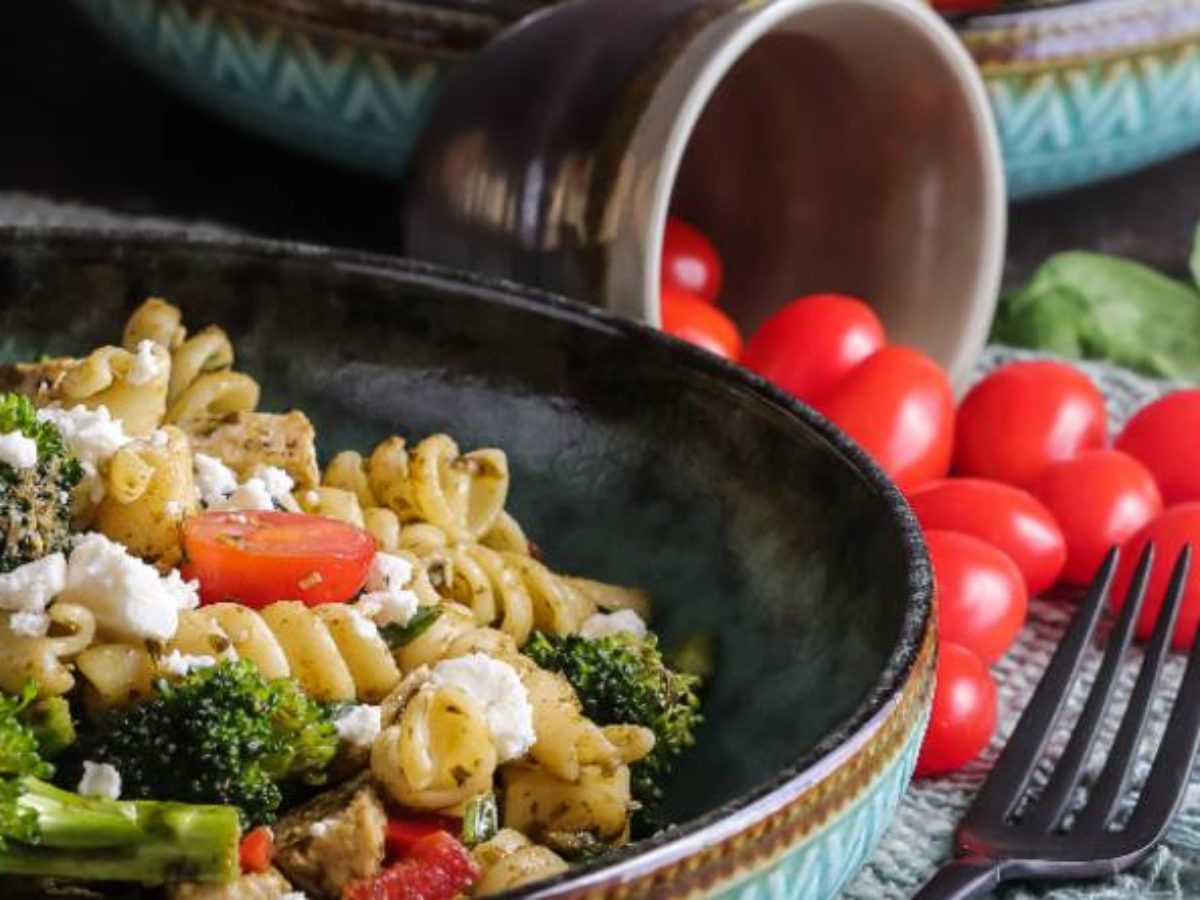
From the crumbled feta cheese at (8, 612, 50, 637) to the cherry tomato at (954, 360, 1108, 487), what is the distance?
1885mm

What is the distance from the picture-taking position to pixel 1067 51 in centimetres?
400

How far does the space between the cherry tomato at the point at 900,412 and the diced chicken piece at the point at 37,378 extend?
4.34ft

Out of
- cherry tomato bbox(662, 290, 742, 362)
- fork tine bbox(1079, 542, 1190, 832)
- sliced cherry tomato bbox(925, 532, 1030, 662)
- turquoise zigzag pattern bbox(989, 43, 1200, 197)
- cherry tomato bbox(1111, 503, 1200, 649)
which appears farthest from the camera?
turquoise zigzag pattern bbox(989, 43, 1200, 197)

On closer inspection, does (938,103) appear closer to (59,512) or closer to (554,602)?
(554,602)

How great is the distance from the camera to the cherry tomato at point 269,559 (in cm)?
215

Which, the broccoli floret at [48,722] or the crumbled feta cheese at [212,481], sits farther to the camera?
the crumbled feta cheese at [212,481]

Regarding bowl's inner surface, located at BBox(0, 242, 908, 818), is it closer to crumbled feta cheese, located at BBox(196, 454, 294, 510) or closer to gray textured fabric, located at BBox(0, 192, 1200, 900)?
gray textured fabric, located at BBox(0, 192, 1200, 900)

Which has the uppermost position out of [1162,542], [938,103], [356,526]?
[938,103]

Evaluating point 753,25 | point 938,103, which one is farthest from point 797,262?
point 753,25

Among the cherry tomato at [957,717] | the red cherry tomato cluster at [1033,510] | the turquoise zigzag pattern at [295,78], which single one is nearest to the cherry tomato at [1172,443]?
the red cherry tomato cluster at [1033,510]

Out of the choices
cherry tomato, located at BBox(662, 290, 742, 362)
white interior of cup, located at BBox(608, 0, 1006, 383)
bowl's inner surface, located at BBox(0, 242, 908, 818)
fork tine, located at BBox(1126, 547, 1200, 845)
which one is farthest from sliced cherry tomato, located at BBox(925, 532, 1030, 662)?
white interior of cup, located at BBox(608, 0, 1006, 383)

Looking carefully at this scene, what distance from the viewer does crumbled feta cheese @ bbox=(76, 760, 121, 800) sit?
1.86m

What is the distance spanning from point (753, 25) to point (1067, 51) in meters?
1.05

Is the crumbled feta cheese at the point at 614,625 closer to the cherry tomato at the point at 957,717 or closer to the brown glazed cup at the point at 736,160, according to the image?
the cherry tomato at the point at 957,717
